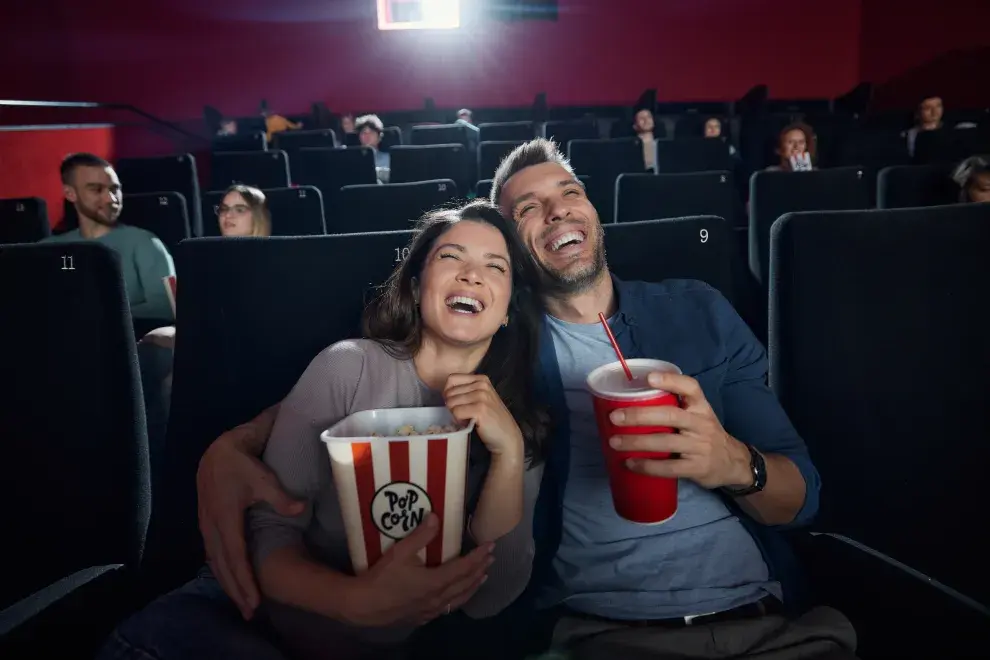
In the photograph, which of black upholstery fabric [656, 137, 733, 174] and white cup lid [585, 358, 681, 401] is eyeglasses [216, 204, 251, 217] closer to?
white cup lid [585, 358, 681, 401]

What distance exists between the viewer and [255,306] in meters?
1.04

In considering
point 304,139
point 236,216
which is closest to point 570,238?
point 236,216

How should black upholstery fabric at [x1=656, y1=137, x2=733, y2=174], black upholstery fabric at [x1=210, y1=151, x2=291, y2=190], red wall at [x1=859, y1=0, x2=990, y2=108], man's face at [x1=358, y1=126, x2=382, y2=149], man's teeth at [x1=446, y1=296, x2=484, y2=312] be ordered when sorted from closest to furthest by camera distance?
man's teeth at [x1=446, y1=296, x2=484, y2=312] → black upholstery fabric at [x1=656, y1=137, x2=733, y2=174] → black upholstery fabric at [x1=210, y1=151, x2=291, y2=190] → man's face at [x1=358, y1=126, x2=382, y2=149] → red wall at [x1=859, y1=0, x2=990, y2=108]

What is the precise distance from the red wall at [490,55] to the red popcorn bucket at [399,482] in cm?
927

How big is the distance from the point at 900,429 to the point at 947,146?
156 inches

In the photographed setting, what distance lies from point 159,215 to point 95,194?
0.40 m

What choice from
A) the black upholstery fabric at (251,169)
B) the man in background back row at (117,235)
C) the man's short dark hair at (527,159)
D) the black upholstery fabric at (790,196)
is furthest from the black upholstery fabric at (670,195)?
the black upholstery fabric at (251,169)

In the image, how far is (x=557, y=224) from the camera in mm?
1234

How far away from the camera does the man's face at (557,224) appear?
119cm

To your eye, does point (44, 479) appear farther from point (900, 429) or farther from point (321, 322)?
point (900, 429)

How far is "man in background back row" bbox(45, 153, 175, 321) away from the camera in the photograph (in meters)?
2.29

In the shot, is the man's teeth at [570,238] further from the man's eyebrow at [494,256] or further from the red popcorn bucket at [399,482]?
the red popcorn bucket at [399,482]

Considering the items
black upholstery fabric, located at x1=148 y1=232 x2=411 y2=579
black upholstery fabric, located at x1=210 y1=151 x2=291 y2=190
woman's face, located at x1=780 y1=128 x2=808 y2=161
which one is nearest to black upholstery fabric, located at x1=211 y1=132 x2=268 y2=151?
black upholstery fabric, located at x1=210 y1=151 x2=291 y2=190

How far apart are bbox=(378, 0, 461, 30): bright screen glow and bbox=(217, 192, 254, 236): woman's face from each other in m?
7.58
